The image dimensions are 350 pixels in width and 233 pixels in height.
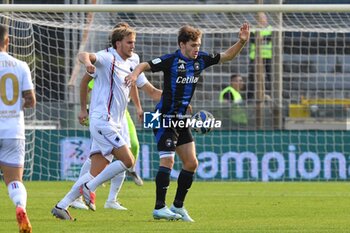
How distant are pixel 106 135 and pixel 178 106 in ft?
2.90

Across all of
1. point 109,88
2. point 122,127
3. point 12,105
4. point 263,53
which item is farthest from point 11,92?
point 263,53

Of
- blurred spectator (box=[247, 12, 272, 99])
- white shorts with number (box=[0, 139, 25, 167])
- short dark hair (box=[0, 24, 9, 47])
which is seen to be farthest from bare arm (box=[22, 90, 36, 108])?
blurred spectator (box=[247, 12, 272, 99])

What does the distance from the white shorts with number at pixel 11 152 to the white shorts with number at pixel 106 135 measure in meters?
2.10

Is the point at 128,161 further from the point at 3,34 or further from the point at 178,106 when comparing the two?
the point at 3,34

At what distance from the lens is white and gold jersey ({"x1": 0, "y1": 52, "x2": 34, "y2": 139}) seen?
31.3 ft

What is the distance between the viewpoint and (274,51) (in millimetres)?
21516

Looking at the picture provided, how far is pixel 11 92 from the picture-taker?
957 centimetres

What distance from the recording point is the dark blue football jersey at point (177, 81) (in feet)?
37.1

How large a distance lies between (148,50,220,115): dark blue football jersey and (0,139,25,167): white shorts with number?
2179 mm

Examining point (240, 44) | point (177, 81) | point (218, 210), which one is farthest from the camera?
point (218, 210)

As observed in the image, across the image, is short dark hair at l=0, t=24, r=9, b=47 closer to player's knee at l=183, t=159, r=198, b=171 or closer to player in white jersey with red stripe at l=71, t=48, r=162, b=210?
player in white jersey with red stripe at l=71, t=48, r=162, b=210

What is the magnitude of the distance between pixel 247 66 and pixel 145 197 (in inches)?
323

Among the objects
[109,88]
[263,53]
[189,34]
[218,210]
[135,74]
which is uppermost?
[263,53]

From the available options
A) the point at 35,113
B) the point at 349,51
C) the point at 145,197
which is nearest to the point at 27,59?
the point at 35,113
